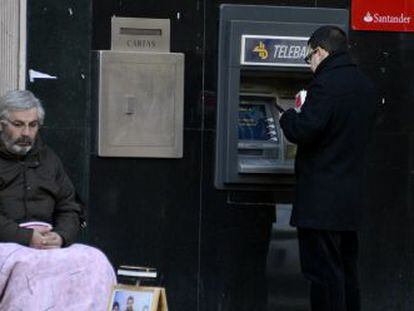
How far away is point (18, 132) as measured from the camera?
4.72 metres

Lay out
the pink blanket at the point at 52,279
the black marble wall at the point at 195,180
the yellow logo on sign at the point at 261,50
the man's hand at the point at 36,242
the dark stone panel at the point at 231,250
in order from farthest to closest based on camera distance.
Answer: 1. the dark stone panel at the point at 231,250
2. the black marble wall at the point at 195,180
3. the yellow logo on sign at the point at 261,50
4. the man's hand at the point at 36,242
5. the pink blanket at the point at 52,279

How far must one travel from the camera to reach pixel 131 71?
5.87 metres

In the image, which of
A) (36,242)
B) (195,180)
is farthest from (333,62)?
(36,242)

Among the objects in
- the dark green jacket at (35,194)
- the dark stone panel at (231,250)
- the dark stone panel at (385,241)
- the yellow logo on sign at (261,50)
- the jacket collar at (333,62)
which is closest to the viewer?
the dark green jacket at (35,194)

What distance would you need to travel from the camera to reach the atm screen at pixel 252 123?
5.89 metres

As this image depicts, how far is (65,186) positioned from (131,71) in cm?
120

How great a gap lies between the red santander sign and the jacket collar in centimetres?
82

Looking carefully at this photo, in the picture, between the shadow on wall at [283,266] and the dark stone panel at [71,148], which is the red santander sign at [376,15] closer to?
the shadow on wall at [283,266]

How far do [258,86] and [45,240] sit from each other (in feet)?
6.03

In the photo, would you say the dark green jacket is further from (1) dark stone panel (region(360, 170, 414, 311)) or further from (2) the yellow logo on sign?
(1) dark stone panel (region(360, 170, 414, 311))

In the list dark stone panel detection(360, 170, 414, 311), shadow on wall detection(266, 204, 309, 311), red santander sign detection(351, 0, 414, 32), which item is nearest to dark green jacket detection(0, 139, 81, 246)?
shadow on wall detection(266, 204, 309, 311)

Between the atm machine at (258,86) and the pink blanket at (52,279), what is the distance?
147cm

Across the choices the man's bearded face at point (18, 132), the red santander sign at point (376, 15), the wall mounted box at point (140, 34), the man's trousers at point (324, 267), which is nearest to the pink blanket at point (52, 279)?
the man's bearded face at point (18, 132)

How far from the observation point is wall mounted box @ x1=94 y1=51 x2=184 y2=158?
5.86 m
